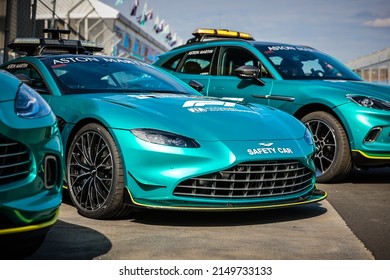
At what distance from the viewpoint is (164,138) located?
4781mm

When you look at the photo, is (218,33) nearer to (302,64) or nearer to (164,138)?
(302,64)

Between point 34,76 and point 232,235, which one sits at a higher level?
point 34,76

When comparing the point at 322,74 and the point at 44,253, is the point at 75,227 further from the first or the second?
the point at 322,74

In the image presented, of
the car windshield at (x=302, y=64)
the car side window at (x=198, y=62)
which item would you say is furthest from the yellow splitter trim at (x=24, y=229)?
the car side window at (x=198, y=62)

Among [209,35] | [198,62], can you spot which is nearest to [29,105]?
[198,62]

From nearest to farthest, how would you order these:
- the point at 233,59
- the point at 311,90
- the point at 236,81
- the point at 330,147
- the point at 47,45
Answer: the point at 330,147, the point at 311,90, the point at 236,81, the point at 233,59, the point at 47,45

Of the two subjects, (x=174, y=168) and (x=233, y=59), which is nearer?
(x=174, y=168)

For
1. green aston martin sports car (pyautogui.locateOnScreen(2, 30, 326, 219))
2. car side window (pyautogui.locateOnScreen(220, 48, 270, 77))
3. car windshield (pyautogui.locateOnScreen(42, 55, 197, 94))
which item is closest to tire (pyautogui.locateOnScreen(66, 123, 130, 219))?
green aston martin sports car (pyautogui.locateOnScreen(2, 30, 326, 219))

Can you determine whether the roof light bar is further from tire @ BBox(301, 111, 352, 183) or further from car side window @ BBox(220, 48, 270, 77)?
tire @ BBox(301, 111, 352, 183)

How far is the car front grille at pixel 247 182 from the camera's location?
4.76 meters

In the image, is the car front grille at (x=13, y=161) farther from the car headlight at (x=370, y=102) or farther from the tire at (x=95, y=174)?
the car headlight at (x=370, y=102)

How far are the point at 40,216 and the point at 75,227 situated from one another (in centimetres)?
133

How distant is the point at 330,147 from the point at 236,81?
57.3 inches
